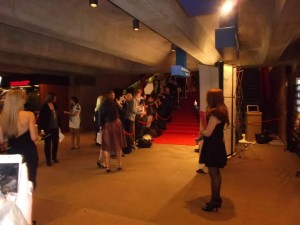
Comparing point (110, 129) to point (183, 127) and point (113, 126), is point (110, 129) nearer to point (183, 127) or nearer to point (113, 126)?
point (113, 126)

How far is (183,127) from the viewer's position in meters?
10.8

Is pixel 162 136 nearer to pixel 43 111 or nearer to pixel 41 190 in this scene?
pixel 43 111

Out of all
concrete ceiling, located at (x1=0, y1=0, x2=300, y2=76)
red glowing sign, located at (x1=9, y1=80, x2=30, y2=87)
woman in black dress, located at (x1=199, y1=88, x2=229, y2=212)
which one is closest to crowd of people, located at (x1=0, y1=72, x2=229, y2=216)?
woman in black dress, located at (x1=199, y1=88, x2=229, y2=212)

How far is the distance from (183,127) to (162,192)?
21.3ft

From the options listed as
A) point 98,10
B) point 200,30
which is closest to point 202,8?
point 200,30

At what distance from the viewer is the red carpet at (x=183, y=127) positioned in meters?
9.38

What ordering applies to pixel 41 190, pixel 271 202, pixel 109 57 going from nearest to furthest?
1. pixel 271 202
2. pixel 41 190
3. pixel 109 57

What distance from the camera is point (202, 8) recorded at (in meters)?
4.05

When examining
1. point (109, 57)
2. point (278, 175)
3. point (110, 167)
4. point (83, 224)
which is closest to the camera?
point (83, 224)

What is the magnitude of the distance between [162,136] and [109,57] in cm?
341

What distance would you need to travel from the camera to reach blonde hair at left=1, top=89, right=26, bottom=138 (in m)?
3.01

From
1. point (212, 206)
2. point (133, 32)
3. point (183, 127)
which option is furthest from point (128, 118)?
point (212, 206)

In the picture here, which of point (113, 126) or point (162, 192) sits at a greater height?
point (113, 126)

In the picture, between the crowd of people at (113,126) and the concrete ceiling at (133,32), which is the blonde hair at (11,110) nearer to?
the crowd of people at (113,126)
